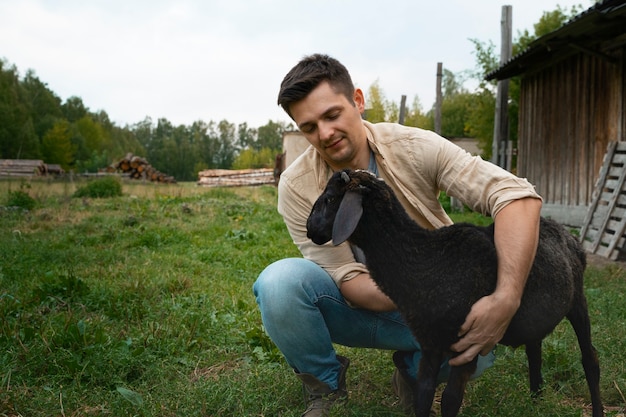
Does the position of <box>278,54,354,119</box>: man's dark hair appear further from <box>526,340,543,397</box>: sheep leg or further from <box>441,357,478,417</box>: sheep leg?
<box>526,340,543,397</box>: sheep leg

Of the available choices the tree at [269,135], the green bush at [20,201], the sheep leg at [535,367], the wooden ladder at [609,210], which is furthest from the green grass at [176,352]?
the tree at [269,135]

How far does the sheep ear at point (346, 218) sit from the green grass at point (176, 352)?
1.18 metres

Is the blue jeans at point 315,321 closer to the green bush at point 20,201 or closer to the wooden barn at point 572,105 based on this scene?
the wooden barn at point 572,105

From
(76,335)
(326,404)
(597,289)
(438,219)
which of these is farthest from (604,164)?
(76,335)

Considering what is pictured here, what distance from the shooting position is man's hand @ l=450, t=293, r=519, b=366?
257 centimetres

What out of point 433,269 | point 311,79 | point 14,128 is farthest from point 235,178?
point 433,269

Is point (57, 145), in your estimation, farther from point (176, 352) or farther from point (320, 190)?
point (320, 190)

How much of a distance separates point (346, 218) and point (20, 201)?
12.1m

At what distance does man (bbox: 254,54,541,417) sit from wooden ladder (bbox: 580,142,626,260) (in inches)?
259

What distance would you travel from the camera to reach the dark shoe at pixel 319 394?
320 centimetres

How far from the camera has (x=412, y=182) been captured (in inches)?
128

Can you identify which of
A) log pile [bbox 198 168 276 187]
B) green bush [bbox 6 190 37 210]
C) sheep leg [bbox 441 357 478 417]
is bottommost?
log pile [bbox 198 168 276 187]

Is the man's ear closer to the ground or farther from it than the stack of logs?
farther from it

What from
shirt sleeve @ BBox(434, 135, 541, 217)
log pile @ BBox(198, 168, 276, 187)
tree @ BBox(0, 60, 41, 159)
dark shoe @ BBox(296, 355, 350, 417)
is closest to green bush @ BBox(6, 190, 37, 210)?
dark shoe @ BBox(296, 355, 350, 417)
